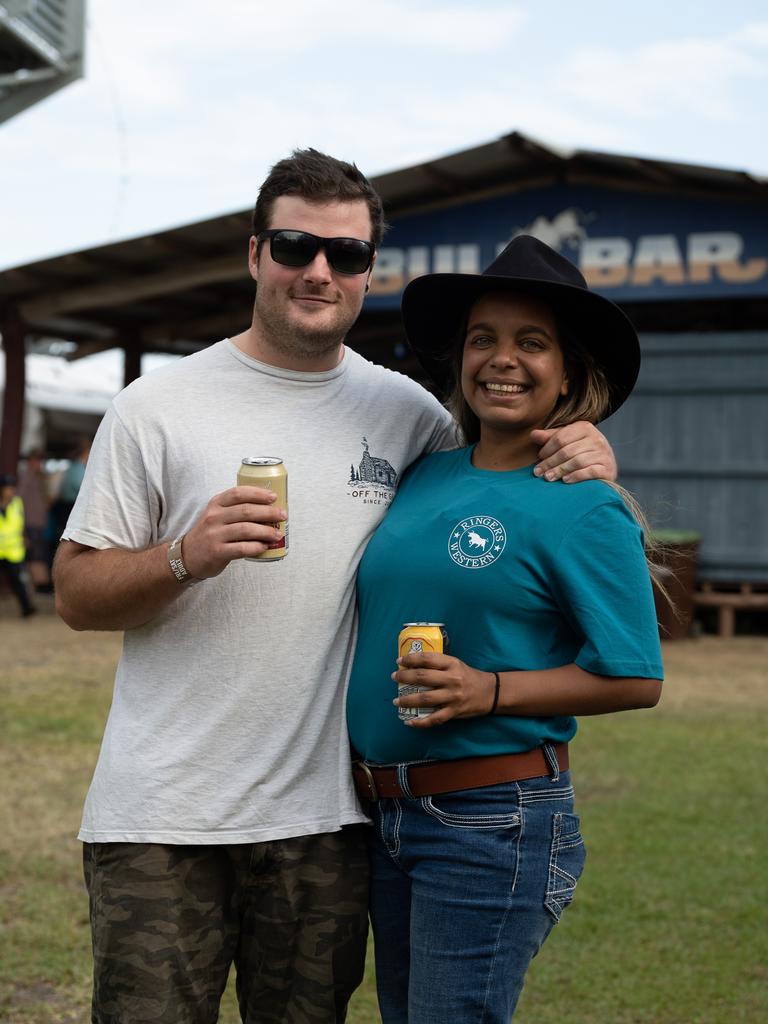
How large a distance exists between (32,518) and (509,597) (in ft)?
53.6

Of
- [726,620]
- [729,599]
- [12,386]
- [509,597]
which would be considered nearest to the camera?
[509,597]

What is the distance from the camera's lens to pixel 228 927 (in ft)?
8.86

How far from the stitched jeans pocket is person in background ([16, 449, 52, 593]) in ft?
52.3

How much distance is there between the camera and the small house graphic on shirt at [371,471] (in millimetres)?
2826

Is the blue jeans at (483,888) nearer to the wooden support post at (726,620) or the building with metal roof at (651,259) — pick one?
the building with metal roof at (651,259)

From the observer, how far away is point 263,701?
104 inches

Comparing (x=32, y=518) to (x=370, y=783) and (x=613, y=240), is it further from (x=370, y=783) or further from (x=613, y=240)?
(x=370, y=783)

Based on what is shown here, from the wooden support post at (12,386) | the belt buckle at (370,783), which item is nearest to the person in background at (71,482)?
the wooden support post at (12,386)

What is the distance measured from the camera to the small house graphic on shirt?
283 cm

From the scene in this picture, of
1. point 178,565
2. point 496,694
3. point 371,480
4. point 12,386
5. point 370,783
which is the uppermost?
point 12,386

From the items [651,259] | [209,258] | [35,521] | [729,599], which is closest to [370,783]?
[729,599]

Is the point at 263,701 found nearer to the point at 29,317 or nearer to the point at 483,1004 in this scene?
the point at 483,1004

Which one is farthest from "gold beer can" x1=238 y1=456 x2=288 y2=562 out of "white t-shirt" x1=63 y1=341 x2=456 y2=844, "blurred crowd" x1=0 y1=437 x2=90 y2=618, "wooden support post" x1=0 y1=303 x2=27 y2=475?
"wooden support post" x1=0 y1=303 x2=27 y2=475

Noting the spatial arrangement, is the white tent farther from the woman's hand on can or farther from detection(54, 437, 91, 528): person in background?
the woman's hand on can
